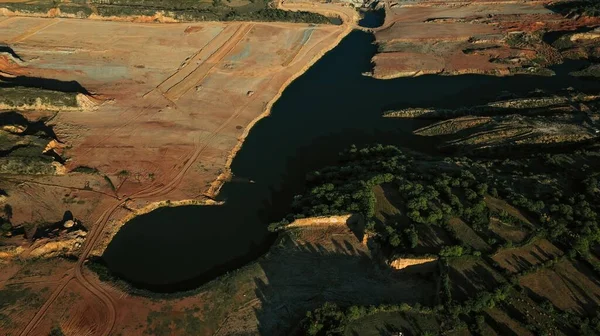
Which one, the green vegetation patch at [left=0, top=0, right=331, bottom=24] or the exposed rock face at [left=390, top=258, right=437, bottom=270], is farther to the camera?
the green vegetation patch at [left=0, top=0, right=331, bottom=24]

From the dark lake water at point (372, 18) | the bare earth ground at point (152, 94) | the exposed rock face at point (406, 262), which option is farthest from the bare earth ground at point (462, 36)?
the exposed rock face at point (406, 262)

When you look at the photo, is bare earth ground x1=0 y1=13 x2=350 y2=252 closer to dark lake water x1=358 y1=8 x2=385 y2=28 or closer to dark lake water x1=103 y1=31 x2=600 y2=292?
dark lake water x1=103 y1=31 x2=600 y2=292

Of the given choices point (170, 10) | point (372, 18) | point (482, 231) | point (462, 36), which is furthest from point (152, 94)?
point (462, 36)

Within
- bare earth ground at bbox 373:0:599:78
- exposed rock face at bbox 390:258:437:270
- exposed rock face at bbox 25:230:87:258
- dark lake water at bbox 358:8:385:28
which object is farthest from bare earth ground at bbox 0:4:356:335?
exposed rock face at bbox 390:258:437:270

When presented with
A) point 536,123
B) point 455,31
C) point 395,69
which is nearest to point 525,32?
point 455,31

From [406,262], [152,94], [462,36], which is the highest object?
[152,94]

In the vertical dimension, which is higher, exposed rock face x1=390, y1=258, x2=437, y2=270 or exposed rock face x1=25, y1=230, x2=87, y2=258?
exposed rock face x1=25, y1=230, x2=87, y2=258

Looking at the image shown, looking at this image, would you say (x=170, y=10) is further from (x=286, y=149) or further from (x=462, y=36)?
(x=462, y=36)

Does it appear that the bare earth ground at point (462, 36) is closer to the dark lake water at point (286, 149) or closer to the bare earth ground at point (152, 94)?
the dark lake water at point (286, 149)
